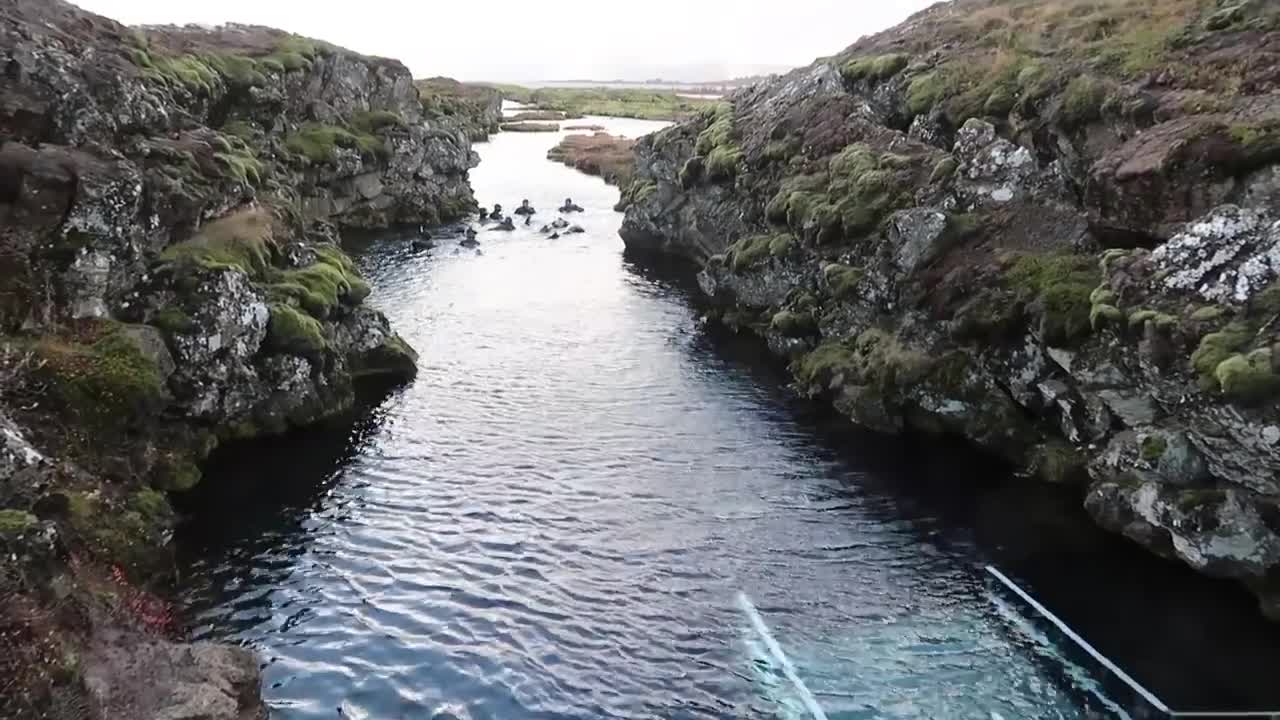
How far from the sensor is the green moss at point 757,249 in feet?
179

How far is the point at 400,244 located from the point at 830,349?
50.2 m

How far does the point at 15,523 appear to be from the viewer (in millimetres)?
20672

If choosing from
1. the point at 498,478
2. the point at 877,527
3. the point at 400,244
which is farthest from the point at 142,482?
the point at 400,244

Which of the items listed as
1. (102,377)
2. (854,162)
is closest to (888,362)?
(854,162)

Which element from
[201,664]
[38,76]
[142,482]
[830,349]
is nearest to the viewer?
[201,664]

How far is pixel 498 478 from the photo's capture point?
Result: 35.8 meters

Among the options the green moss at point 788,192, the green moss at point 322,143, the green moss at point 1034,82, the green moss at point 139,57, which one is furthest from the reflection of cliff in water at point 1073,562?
the green moss at point 322,143

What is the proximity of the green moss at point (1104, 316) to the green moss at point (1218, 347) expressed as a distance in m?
3.84

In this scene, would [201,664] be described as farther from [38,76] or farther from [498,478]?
[38,76]

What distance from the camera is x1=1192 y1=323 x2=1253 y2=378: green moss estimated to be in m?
26.8

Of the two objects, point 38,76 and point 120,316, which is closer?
point 120,316

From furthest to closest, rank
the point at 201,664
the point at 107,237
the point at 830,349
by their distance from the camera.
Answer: the point at 830,349 → the point at 107,237 → the point at 201,664

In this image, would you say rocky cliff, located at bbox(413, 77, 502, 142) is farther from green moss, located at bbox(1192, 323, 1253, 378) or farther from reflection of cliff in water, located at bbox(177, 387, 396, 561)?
green moss, located at bbox(1192, 323, 1253, 378)

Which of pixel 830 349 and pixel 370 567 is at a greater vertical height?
pixel 830 349
